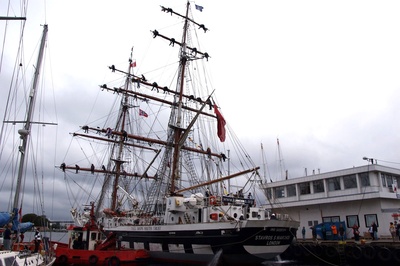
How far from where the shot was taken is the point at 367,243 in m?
25.0

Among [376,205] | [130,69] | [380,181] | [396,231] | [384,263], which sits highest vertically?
[130,69]

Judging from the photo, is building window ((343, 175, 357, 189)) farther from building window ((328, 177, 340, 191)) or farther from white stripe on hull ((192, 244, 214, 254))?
white stripe on hull ((192, 244, 214, 254))

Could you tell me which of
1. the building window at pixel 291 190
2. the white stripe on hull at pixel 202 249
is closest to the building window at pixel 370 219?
the building window at pixel 291 190

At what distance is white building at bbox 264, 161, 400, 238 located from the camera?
31.2 meters

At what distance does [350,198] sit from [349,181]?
244 centimetres

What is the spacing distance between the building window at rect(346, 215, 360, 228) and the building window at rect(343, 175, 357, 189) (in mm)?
3048

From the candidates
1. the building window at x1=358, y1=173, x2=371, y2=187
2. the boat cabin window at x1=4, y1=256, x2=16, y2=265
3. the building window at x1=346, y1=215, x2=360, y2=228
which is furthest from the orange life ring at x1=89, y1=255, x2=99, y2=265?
the building window at x1=358, y1=173, x2=371, y2=187

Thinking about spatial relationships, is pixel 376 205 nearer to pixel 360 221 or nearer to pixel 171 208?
pixel 360 221

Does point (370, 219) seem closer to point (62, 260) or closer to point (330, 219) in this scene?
point (330, 219)

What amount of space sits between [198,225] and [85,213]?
2551 cm

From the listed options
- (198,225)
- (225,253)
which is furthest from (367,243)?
(198,225)

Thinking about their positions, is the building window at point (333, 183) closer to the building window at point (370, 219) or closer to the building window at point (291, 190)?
the building window at point (370, 219)

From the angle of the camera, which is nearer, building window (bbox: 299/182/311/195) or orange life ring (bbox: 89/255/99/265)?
orange life ring (bbox: 89/255/99/265)

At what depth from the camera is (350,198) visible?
106ft
